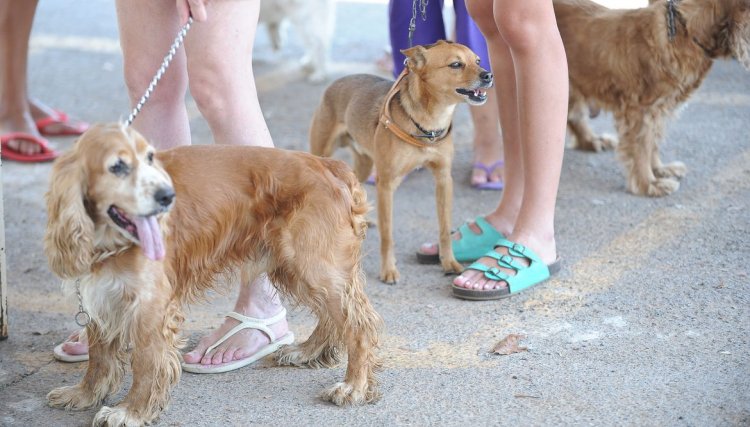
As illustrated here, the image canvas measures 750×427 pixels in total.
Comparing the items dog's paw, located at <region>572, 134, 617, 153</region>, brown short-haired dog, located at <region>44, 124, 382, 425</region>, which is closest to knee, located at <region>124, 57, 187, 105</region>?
brown short-haired dog, located at <region>44, 124, 382, 425</region>

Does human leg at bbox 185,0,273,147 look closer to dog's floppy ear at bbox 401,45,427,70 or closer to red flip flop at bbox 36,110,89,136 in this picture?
dog's floppy ear at bbox 401,45,427,70

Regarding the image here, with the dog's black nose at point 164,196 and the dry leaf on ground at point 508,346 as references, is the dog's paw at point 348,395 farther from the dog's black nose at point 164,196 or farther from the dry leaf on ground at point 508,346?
the dog's black nose at point 164,196

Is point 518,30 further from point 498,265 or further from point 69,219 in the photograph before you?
point 69,219

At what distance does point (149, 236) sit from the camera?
98.7 inches

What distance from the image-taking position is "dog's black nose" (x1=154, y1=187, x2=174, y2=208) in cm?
243

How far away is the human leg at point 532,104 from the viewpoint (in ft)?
11.6

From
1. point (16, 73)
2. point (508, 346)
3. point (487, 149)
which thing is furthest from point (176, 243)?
point (16, 73)

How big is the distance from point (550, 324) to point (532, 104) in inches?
35.8

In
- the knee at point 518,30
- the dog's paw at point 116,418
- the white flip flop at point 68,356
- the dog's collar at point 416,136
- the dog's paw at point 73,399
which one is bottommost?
the white flip flop at point 68,356

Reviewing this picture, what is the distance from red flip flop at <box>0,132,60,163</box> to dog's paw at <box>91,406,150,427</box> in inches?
121

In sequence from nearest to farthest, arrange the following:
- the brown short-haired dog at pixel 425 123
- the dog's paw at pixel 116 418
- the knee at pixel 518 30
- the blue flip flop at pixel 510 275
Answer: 1. the dog's paw at pixel 116 418
2. the knee at pixel 518 30
3. the blue flip flop at pixel 510 275
4. the brown short-haired dog at pixel 425 123

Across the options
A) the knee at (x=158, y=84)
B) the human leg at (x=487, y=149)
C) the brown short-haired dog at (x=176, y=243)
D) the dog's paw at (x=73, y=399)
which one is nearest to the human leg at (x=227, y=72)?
the knee at (x=158, y=84)

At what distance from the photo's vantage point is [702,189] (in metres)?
4.91

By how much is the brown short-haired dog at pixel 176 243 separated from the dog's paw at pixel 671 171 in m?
2.63
